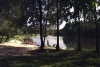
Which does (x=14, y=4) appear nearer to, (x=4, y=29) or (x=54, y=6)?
(x=54, y=6)

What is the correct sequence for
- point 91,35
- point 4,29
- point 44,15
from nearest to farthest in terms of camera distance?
point 44,15 < point 4,29 < point 91,35

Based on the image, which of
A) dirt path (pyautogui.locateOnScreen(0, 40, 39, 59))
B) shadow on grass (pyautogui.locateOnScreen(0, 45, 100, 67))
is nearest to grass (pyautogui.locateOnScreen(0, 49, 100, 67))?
shadow on grass (pyautogui.locateOnScreen(0, 45, 100, 67))

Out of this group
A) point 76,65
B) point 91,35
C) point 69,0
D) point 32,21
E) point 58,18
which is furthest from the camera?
point 91,35

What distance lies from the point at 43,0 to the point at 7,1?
5.09 metres

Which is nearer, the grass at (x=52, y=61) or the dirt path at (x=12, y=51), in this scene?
the grass at (x=52, y=61)

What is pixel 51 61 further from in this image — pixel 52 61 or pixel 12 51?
pixel 12 51

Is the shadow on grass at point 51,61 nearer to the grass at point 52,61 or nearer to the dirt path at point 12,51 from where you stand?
the grass at point 52,61

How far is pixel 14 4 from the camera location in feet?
85.6

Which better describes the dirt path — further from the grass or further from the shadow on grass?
the grass

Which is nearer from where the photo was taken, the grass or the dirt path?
the grass

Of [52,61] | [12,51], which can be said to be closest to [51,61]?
[52,61]

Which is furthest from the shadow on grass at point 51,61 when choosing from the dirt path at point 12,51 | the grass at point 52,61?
the dirt path at point 12,51

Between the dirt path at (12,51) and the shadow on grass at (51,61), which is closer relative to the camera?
the shadow on grass at (51,61)

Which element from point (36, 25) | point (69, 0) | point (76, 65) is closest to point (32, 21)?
point (36, 25)
